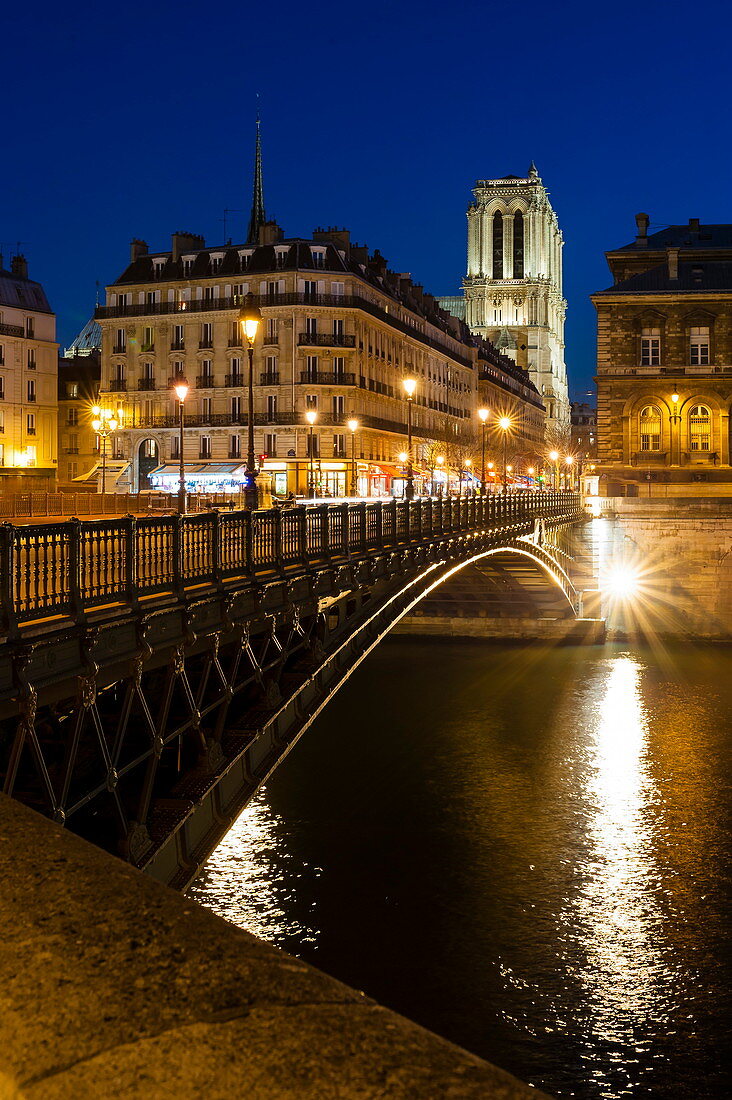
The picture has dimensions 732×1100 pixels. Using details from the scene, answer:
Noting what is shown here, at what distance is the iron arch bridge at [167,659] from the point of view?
9.80 m

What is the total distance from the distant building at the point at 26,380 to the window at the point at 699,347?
134 ft

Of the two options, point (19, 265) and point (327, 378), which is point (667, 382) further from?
point (19, 265)

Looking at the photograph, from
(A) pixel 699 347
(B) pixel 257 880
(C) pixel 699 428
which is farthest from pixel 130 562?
(A) pixel 699 347

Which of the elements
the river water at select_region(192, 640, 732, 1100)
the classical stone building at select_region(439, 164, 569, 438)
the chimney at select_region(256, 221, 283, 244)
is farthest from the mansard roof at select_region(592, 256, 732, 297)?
the classical stone building at select_region(439, 164, 569, 438)

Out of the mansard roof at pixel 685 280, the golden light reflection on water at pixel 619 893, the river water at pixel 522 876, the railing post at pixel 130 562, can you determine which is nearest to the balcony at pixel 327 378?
the mansard roof at pixel 685 280

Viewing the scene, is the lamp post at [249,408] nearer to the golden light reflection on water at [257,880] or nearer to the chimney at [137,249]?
the golden light reflection on water at [257,880]

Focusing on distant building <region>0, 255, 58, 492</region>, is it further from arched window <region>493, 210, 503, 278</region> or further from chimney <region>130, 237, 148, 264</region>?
arched window <region>493, 210, 503, 278</region>

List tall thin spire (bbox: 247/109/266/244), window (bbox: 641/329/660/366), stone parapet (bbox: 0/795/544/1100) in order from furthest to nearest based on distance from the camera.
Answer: tall thin spire (bbox: 247/109/266/244), window (bbox: 641/329/660/366), stone parapet (bbox: 0/795/544/1100)

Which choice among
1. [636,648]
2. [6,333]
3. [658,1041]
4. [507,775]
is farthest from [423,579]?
[6,333]

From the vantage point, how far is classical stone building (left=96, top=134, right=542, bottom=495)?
232 feet

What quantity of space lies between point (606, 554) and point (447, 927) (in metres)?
40.6

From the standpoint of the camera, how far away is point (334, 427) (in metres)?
71.1

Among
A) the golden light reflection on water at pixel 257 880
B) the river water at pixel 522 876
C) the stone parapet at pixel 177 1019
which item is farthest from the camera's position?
the golden light reflection on water at pixel 257 880

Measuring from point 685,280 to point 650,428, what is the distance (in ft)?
31.1
